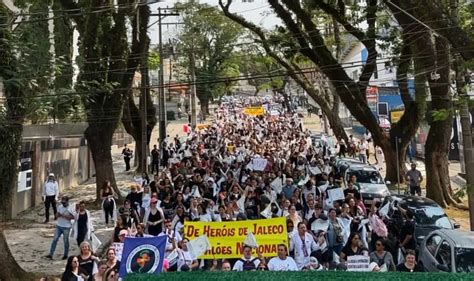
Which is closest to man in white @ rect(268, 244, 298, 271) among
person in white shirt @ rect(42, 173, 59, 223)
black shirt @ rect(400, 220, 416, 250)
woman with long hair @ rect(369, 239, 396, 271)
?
woman with long hair @ rect(369, 239, 396, 271)

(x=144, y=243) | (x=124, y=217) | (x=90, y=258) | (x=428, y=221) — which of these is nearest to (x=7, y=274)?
(x=124, y=217)

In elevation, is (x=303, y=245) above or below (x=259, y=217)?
below

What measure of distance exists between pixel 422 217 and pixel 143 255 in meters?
7.54

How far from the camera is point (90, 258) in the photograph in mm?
8742

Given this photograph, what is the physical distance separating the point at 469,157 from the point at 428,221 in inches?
97.8

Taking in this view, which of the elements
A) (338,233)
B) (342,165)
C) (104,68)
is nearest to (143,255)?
(338,233)

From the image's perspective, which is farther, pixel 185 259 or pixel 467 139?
pixel 467 139

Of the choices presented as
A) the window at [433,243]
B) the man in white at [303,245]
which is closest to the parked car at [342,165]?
the window at [433,243]

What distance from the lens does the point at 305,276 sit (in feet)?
19.9

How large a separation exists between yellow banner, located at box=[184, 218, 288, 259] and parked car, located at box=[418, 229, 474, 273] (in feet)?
8.56

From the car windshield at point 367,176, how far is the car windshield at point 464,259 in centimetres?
1050

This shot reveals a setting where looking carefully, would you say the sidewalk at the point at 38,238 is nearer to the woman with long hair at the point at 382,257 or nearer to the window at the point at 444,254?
the woman with long hair at the point at 382,257

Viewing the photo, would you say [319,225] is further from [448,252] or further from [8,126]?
[8,126]

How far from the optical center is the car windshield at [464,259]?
9.23m
